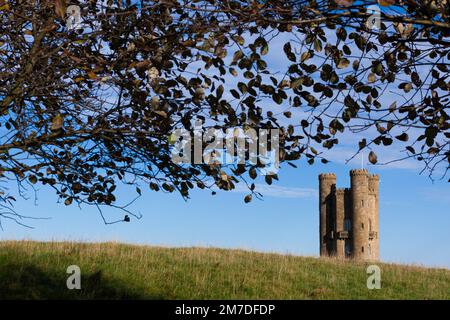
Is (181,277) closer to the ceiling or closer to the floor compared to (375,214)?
closer to the floor

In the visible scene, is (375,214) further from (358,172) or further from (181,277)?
(181,277)

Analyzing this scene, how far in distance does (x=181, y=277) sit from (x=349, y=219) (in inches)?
1790

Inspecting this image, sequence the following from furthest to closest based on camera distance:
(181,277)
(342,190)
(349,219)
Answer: (342,190), (349,219), (181,277)

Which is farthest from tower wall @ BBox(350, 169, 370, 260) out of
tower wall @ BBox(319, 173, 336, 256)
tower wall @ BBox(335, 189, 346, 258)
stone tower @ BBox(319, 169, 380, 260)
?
tower wall @ BBox(319, 173, 336, 256)

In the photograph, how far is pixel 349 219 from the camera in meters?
57.3

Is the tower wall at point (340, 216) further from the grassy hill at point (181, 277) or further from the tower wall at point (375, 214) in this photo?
the grassy hill at point (181, 277)

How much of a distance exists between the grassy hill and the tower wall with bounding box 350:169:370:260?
121ft

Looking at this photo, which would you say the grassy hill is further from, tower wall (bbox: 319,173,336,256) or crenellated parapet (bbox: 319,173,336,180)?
crenellated parapet (bbox: 319,173,336,180)

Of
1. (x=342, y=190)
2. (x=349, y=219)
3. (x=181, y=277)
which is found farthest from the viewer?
(x=342, y=190)

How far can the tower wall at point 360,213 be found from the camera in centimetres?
5619

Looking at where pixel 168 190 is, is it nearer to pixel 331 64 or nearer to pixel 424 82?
pixel 331 64

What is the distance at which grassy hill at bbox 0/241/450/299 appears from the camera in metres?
12.6

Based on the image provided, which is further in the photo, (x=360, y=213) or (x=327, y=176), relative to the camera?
(x=327, y=176)

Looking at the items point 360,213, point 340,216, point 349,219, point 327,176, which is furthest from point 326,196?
point 360,213
